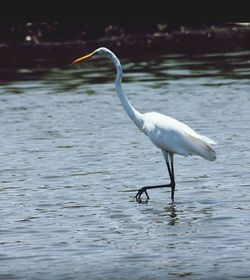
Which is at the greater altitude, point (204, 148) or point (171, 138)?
point (171, 138)

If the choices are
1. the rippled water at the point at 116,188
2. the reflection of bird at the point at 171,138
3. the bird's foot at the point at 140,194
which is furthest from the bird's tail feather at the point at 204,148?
the bird's foot at the point at 140,194

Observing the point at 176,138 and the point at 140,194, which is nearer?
the point at 140,194

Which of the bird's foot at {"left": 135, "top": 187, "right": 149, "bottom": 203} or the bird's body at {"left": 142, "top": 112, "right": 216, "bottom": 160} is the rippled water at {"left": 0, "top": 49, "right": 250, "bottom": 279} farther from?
the bird's body at {"left": 142, "top": 112, "right": 216, "bottom": 160}

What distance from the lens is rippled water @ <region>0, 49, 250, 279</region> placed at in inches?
351

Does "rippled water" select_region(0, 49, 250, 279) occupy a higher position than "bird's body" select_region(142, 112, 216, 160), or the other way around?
"bird's body" select_region(142, 112, 216, 160)

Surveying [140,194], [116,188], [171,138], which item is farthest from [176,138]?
[116,188]

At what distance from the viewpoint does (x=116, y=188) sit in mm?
13844

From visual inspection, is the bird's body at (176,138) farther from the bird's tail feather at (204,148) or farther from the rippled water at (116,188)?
the rippled water at (116,188)

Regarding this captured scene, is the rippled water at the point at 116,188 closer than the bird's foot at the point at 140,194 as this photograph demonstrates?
Yes

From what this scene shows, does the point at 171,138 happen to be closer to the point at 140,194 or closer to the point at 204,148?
the point at 204,148

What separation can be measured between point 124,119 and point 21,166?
7144mm

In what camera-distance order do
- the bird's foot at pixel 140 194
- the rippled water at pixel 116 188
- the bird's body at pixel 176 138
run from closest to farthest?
the rippled water at pixel 116 188, the bird's foot at pixel 140 194, the bird's body at pixel 176 138

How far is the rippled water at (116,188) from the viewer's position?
29.2 feet

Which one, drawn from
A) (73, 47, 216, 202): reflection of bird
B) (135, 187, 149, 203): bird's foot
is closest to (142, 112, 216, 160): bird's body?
(73, 47, 216, 202): reflection of bird
